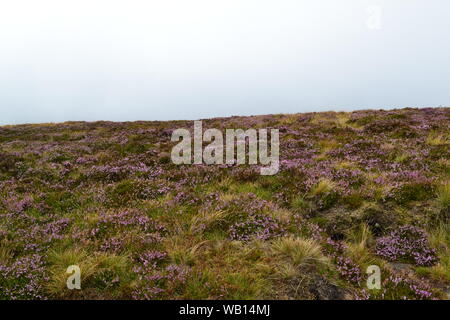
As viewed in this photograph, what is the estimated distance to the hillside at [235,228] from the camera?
512cm

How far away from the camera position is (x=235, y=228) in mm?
6844

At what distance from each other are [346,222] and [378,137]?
9746 mm

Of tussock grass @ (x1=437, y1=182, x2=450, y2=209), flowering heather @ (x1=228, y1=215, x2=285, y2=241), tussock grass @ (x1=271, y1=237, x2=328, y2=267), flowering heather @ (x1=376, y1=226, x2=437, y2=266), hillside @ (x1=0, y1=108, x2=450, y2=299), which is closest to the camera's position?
hillside @ (x1=0, y1=108, x2=450, y2=299)

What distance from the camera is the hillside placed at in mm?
5116

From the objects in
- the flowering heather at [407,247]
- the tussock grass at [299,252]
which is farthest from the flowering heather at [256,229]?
the flowering heather at [407,247]

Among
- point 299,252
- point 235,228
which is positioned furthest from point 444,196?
point 235,228

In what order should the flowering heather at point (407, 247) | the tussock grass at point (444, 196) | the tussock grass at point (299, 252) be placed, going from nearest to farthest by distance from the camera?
the tussock grass at point (299, 252), the flowering heather at point (407, 247), the tussock grass at point (444, 196)

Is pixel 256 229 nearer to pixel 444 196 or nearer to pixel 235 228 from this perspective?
pixel 235 228

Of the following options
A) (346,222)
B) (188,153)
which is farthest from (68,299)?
(188,153)

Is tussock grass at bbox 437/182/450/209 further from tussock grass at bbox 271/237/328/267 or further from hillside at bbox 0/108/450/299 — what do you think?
tussock grass at bbox 271/237/328/267

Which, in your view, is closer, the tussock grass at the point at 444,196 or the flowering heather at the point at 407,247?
the flowering heather at the point at 407,247

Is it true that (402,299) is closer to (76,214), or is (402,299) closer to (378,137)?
(76,214)

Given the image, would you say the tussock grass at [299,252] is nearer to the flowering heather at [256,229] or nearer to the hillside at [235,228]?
the hillside at [235,228]

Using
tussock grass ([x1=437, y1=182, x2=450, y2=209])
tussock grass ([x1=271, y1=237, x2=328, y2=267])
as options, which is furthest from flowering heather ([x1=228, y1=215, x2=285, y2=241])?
tussock grass ([x1=437, y1=182, x2=450, y2=209])
